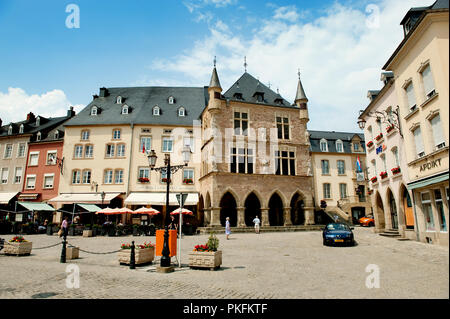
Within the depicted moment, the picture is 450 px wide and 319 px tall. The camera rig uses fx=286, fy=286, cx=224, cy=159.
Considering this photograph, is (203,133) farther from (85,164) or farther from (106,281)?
(106,281)

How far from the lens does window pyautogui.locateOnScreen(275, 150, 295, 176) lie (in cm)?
2761

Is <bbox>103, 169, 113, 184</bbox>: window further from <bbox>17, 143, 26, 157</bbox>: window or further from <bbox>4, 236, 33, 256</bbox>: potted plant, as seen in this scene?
<bbox>4, 236, 33, 256</bbox>: potted plant

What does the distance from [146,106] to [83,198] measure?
41.4ft

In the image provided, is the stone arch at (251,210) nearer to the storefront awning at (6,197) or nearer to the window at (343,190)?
the window at (343,190)

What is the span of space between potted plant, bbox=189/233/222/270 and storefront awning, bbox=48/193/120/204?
21245mm

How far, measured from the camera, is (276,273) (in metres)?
8.24

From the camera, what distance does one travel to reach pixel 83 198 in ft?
95.7

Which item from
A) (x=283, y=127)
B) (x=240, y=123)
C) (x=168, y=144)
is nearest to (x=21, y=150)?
(x=168, y=144)

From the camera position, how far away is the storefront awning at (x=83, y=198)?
28609 millimetres

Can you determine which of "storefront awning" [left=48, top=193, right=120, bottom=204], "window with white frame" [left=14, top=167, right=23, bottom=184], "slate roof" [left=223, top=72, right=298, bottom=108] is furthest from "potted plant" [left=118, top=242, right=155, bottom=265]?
"window with white frame" [left=14, top=167, right=23, bottom=184]

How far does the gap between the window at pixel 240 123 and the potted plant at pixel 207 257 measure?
1836 centimetres

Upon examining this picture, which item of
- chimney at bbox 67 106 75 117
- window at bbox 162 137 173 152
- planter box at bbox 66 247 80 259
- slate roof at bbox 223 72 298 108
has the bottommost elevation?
planter box at bbox 66 247 80 259
